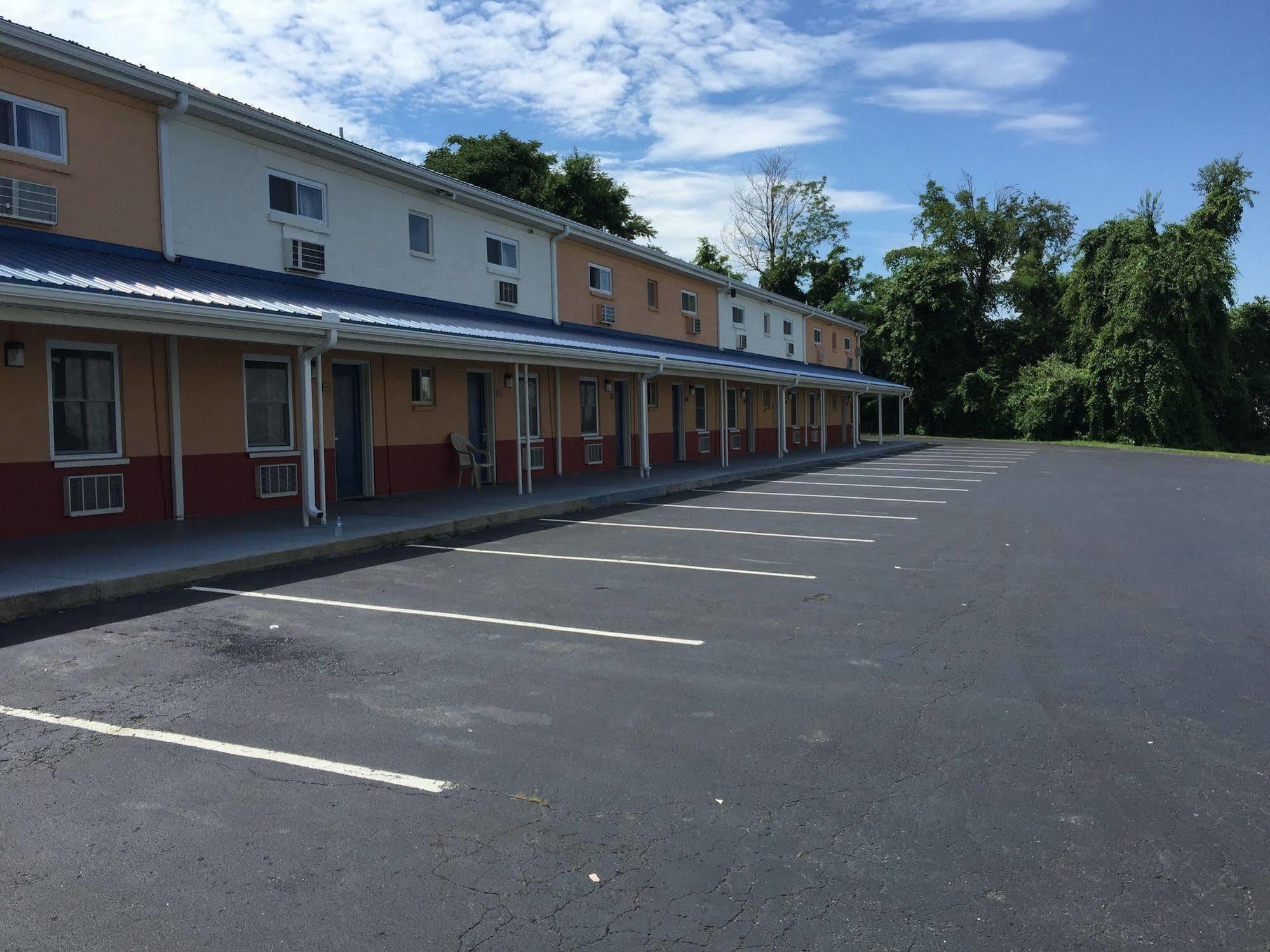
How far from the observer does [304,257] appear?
1472 centimetres

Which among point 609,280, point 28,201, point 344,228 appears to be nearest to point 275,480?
point 344,228

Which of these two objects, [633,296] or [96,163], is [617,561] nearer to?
[96,163]

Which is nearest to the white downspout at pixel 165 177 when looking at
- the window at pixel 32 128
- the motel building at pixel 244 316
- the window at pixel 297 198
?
the motel building at pixel 244 316

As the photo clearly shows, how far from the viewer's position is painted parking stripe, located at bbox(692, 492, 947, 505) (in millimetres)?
17000

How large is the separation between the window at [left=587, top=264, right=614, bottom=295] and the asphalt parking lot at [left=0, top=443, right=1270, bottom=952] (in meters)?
15.0

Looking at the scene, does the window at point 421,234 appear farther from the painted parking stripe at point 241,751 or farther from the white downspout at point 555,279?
the painted parking stripe at point 241,751

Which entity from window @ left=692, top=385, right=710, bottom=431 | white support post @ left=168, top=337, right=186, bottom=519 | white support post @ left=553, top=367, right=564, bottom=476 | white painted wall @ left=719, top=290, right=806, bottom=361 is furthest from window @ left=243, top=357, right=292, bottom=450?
white painted wall @ left=719, top=290, right=806, bottom=361

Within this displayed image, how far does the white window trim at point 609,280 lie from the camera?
23.1 meters

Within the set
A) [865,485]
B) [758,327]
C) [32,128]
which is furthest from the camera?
[758,327]

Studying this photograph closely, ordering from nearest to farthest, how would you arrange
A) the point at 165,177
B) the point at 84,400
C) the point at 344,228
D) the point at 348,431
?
the point at 84,400
the point at 165,177
the point at 348,431
the point at 344,228

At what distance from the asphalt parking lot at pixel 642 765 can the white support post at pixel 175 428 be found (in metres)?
3.82

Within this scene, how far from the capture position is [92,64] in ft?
37.4

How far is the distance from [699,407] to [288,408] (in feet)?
52.3

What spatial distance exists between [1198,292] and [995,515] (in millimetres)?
30554
